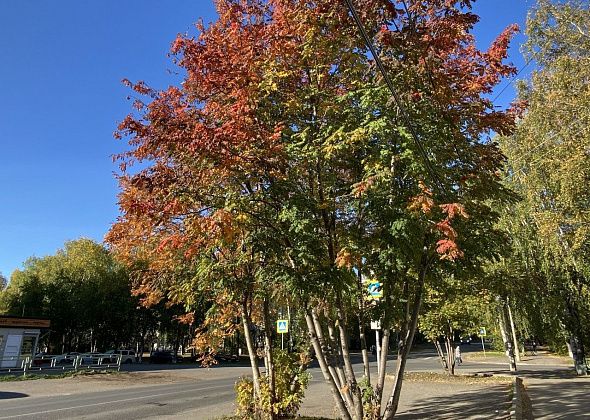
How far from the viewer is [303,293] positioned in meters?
6.00

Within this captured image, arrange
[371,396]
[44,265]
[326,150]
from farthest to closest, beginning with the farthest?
[44,265] → [371,396] → [326,150]

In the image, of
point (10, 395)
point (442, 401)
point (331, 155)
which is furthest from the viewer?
point (10, 395)

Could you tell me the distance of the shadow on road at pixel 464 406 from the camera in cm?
1137

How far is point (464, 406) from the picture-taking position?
13023mm

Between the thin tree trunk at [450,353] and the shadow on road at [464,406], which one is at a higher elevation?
the thin tree trunk at [450,353]

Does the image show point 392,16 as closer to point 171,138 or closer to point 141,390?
point 171,138

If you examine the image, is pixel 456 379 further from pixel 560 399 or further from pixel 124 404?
pixel 124 404

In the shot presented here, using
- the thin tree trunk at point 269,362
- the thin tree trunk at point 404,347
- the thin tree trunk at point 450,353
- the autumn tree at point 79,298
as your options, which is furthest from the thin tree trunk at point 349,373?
the autumn tree at point 79,298

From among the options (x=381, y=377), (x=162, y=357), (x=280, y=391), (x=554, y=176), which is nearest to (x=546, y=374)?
(x=554, y=176)

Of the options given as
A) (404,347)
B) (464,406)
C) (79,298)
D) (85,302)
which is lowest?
(464,406)

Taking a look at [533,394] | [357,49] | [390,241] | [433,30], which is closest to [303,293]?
[390,241]

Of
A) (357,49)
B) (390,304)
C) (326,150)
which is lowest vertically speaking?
(390,304)

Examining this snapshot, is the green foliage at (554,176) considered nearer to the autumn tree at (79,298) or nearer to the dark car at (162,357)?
the dark car at (162,357)

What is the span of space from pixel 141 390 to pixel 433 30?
18790mm
